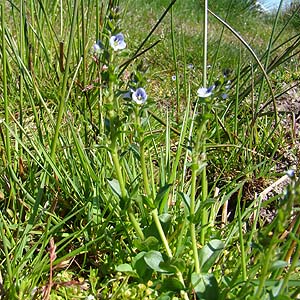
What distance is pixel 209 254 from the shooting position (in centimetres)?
74

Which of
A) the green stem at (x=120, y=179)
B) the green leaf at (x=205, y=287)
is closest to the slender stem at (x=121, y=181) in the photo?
the green stem at (x=120, y=179)

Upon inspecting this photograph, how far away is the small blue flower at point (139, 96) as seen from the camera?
644 millimetres

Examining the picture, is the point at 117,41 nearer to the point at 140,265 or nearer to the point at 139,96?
the point at 139,96

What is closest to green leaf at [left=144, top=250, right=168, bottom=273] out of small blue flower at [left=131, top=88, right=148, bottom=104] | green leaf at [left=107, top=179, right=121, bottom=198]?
green leaf at [left=107, top=179, right=121, bottom=198]

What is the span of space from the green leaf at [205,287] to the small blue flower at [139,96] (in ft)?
0.91

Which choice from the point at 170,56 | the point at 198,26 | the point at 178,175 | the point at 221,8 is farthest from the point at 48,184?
the point at 221,8

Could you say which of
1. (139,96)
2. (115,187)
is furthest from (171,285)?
(139,96)

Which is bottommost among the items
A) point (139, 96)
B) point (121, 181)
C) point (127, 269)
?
point (127, 269)

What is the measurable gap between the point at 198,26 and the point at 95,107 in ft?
7.21

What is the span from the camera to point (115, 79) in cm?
65

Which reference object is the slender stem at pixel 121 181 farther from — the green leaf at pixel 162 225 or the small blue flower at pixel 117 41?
the small blue flower at pixel 117 41

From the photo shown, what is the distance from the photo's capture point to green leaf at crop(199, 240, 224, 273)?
73cm

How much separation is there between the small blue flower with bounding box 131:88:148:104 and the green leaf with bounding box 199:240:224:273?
10.4 inches

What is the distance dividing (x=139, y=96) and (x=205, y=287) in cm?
30
